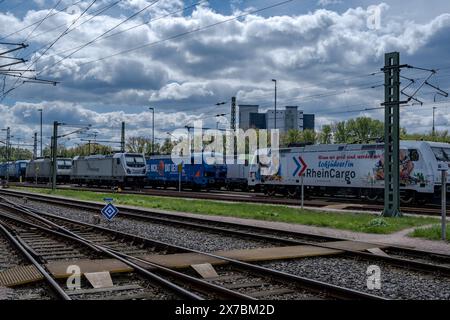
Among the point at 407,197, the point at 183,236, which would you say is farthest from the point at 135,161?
the point at 183,236

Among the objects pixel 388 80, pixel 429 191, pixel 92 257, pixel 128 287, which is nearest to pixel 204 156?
pixel 429 191

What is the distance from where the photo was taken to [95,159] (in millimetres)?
56375

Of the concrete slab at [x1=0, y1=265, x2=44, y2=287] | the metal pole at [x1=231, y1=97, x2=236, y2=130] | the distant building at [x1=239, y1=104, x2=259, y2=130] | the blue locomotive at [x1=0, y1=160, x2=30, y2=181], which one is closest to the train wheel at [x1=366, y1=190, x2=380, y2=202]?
the metal pole at [x1=231, y1=97, x2=236, y2=130]

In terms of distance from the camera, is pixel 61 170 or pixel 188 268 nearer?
pixel 188 268

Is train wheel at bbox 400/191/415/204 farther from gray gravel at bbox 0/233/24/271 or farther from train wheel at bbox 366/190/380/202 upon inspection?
gray gravel at bbox 0/233/24/271

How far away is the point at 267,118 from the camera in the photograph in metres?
87.7

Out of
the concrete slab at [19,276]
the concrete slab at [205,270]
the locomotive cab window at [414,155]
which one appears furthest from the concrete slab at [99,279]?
the locomotive cab window at [414,155]

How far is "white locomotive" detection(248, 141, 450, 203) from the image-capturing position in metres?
25.8

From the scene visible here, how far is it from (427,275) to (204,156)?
3741cm

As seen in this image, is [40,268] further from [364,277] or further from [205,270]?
[364,277]

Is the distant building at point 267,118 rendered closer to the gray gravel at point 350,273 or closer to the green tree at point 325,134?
the green tree at point 325,134

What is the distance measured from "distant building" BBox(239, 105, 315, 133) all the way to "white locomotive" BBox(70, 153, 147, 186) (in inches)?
1049

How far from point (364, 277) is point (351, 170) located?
2079 cm

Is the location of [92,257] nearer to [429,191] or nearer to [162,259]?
[162,259]
